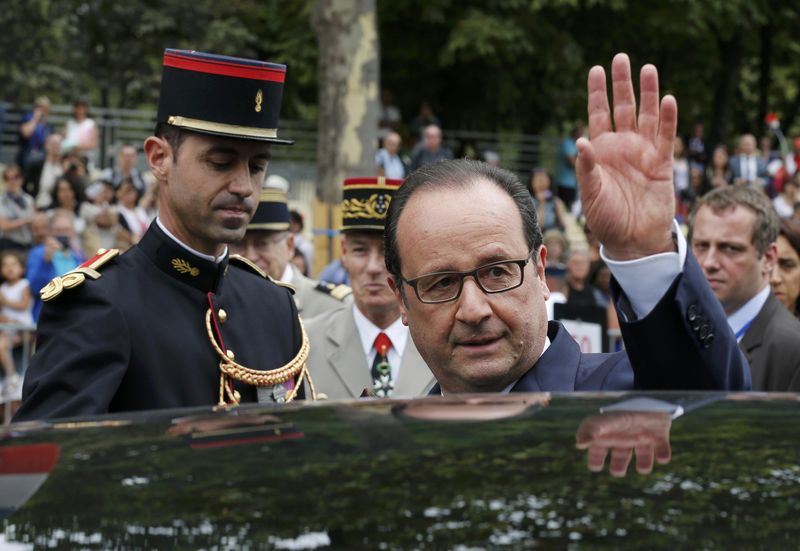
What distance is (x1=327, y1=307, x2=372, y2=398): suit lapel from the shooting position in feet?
19.7

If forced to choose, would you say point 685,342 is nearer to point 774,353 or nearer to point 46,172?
point 774,353

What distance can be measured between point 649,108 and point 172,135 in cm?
172

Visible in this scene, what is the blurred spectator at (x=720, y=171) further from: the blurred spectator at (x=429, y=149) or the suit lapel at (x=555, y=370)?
the suit lapel at (x=555, y=370)

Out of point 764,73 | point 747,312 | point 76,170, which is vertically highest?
point 764,73

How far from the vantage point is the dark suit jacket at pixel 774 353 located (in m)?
5.23

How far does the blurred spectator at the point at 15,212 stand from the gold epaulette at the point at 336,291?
659cm

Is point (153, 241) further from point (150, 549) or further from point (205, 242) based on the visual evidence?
point (150, 549)

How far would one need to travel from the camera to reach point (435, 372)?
2.97 m

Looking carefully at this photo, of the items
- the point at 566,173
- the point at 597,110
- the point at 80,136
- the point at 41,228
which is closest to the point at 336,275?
the point at 41,228

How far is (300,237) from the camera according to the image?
13969mm

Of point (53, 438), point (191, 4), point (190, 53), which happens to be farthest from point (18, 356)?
point (191, 4)

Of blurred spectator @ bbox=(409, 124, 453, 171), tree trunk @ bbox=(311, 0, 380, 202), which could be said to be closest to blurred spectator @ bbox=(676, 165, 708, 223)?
blurred spectator @ bbox=(409, 124, 453, 171)

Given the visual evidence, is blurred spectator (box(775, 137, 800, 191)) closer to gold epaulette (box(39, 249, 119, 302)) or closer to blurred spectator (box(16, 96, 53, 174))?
blurred spectator (box(16, 96, 53, 174))

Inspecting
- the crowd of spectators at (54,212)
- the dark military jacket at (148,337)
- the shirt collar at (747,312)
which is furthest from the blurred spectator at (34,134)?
the dark military jacket at (148,337)
